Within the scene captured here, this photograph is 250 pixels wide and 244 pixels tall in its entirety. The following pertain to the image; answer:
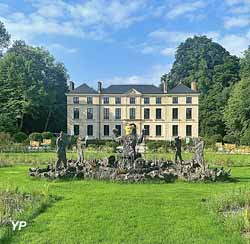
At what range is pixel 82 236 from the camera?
7539 mm

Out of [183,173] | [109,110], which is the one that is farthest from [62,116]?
[183,173]

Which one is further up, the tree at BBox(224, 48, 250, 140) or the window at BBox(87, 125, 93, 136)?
the tree at BBox(224, 48, 250, 140)

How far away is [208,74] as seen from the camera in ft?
238

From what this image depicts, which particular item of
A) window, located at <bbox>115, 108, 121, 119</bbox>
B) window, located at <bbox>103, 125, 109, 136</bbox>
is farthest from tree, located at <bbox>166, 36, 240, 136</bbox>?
window, located at <bbox>103, 125, 109, 136</bbox>

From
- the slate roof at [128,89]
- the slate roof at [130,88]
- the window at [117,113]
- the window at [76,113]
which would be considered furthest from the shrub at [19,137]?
the slate roof at [130,88]

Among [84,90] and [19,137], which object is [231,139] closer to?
[84,90]

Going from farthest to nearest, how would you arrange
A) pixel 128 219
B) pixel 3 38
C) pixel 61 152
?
1. pixel 3 38
2. pixel 61 152
3. pixel 128 219

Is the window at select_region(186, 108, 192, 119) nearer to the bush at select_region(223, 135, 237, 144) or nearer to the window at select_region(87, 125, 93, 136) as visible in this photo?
the bush at select_region(223, 135, 237, 144)

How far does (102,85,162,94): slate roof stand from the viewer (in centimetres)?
6209

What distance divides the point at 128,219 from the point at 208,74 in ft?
216

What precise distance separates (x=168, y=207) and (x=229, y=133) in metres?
45.5

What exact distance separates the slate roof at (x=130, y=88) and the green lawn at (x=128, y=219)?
4890 cm

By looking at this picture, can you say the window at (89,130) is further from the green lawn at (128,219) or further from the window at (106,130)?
the green lawn at (128,219)

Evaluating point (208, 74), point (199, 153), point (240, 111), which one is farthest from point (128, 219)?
point (208, 74)
